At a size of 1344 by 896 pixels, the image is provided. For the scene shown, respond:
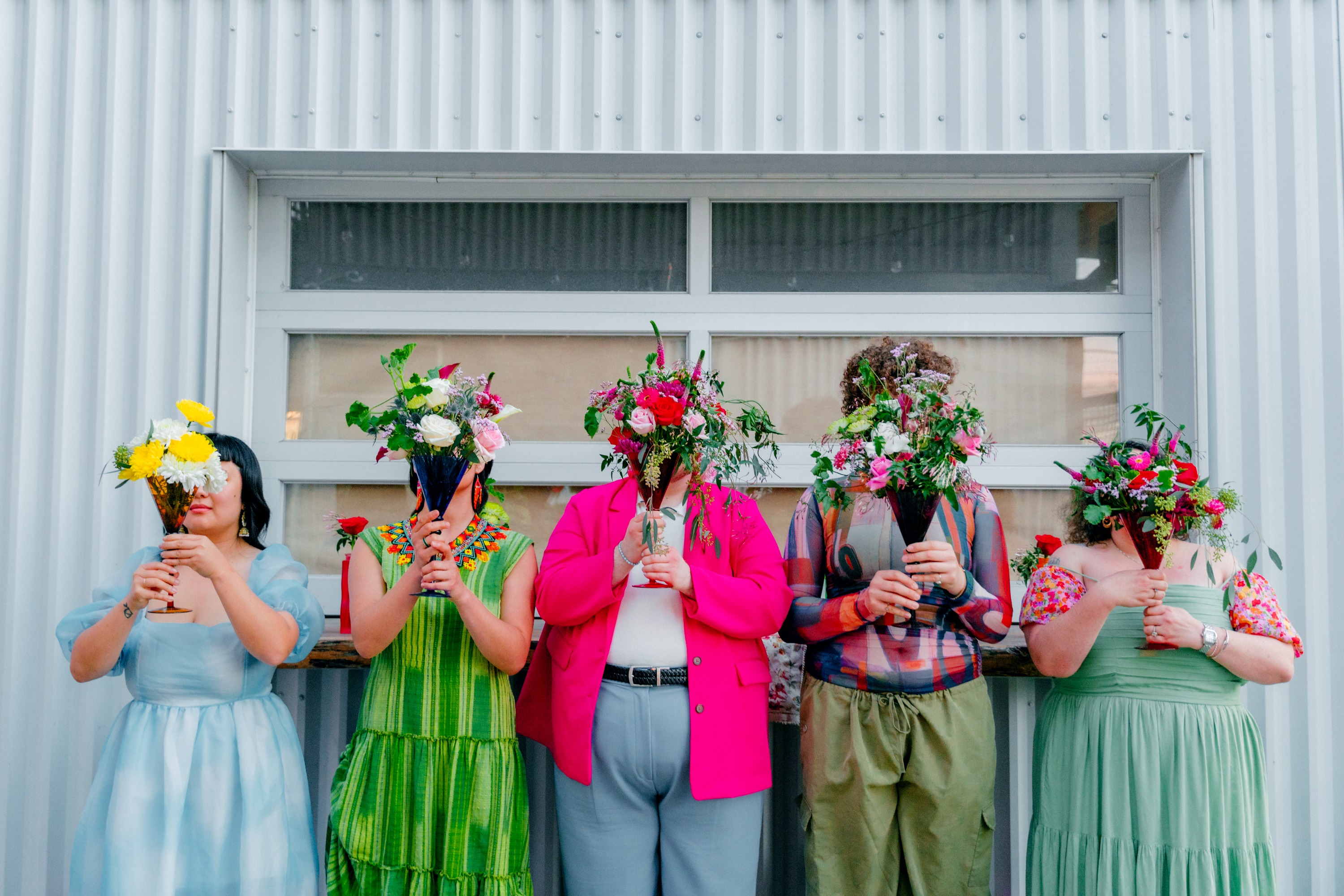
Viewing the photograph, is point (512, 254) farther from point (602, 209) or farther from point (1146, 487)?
point (1146, 487)

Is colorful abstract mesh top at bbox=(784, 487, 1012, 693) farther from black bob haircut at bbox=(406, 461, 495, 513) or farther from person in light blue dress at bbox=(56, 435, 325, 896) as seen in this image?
person in light blue dress at bbox=(56, 435, 325, 896)

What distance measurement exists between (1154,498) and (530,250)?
223cm

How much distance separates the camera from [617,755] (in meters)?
2.23

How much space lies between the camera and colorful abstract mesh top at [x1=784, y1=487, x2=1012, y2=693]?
2.28 meters

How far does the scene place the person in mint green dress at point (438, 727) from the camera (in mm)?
2252

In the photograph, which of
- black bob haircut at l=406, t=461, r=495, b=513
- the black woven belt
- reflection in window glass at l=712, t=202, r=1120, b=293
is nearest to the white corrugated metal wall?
reflection in window glass at l=712, t=202, r=1120, b=293

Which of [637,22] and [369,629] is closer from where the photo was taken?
[369,629]

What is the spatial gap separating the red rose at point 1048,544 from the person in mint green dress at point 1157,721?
1.16 feet

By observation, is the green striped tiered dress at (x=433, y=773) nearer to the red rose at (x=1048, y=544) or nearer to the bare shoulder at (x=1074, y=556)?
the bare shoulder at (x=1074, y=556)

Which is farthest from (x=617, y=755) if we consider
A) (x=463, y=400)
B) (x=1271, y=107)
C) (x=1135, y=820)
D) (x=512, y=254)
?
(x=1271, y=107)

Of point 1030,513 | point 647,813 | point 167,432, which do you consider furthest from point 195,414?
point 1030,513

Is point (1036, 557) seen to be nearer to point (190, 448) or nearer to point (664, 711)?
point (664, 711)

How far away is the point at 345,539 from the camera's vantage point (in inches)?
115

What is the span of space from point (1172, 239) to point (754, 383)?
157cm
